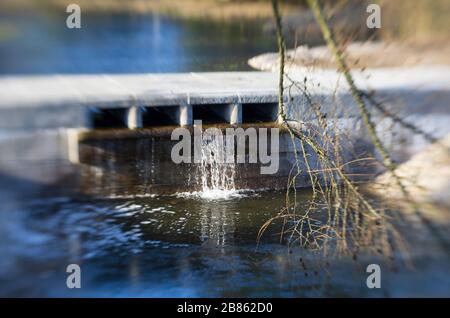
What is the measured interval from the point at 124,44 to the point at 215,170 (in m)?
6.22

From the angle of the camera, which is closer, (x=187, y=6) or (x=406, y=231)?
(x=406, y=231)

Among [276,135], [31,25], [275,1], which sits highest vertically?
[31,25]

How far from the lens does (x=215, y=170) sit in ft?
26.5

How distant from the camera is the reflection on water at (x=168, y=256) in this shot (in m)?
5.25

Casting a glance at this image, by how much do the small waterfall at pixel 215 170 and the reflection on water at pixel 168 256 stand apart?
381 mm

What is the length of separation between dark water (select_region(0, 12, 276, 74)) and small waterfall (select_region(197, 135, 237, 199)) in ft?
5.54

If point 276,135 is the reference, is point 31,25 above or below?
above

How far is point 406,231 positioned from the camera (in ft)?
20.8

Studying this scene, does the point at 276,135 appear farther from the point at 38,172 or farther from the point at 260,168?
the point at 38,172

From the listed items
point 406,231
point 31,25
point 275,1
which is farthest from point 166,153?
point 275,1

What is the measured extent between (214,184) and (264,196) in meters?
0.73

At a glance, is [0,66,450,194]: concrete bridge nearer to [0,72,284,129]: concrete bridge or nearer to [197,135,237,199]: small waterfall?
[0,72,284,129]: concrete bridge
